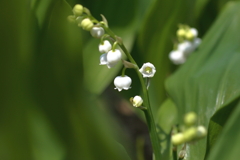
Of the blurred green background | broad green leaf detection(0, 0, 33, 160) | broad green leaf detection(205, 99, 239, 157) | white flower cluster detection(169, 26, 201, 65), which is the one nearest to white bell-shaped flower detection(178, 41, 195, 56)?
white flower cluster detection(169, 26, 201, 65)

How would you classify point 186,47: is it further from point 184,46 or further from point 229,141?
point 229,141

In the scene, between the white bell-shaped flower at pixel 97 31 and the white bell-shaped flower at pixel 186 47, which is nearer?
the white bell-shaped flower at pixel 97 31

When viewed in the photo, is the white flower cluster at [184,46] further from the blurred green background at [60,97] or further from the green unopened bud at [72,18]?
the green unopened bud at [72,18]

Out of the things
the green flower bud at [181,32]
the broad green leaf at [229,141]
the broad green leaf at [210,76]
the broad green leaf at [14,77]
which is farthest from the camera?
the green flower bud at [181,32]

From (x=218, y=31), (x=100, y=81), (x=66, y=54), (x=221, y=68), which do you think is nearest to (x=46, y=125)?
(x=66, y=54)

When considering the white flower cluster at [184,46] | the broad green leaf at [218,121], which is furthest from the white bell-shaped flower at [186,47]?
the broad green leaf at [218,121]

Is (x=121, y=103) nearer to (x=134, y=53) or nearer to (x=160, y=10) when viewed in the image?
(x=134, y=53)

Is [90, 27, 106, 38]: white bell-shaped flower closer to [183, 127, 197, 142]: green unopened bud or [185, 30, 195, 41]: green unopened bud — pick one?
[183, 127, 197, 142]: green unopened bud
